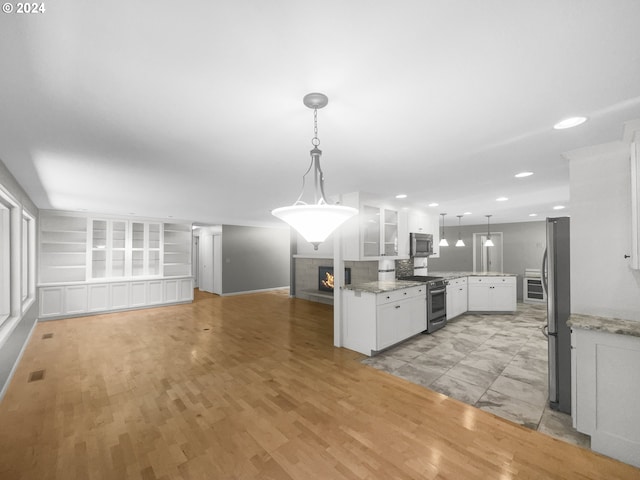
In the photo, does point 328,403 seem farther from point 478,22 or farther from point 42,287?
point 42,287

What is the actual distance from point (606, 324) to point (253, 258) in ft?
28.7

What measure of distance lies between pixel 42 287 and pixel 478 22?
8357 millimetres

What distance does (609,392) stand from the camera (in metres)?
1.98

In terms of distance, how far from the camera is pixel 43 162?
8.98 feet

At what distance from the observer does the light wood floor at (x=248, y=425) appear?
185 centimetres

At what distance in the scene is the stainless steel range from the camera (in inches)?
187

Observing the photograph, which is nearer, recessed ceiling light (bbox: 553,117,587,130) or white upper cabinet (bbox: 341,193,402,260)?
recessed ceiling light (bbox: 553,117,587,130)

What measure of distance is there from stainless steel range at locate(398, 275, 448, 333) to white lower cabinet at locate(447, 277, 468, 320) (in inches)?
12.3

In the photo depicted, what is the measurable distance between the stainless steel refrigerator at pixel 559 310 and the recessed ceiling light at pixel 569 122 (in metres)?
1.05

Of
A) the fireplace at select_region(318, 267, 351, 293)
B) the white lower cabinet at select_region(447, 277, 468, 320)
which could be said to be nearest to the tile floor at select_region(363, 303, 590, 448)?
the white lower cabinet at select_region(447, 277, 468, 320)

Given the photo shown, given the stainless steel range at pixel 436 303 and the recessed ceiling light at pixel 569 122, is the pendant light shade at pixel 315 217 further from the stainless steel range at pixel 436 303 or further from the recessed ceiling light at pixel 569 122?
the stainless steel range at pixel 436 303

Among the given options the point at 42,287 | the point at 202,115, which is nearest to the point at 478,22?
the point at 202,115

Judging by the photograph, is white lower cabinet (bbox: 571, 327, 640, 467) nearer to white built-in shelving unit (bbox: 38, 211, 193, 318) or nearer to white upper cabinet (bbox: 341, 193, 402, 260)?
white upper cabinet (bbox: 341, 193, 402, 260)

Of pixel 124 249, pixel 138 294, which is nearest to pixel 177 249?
pixel 124 249
